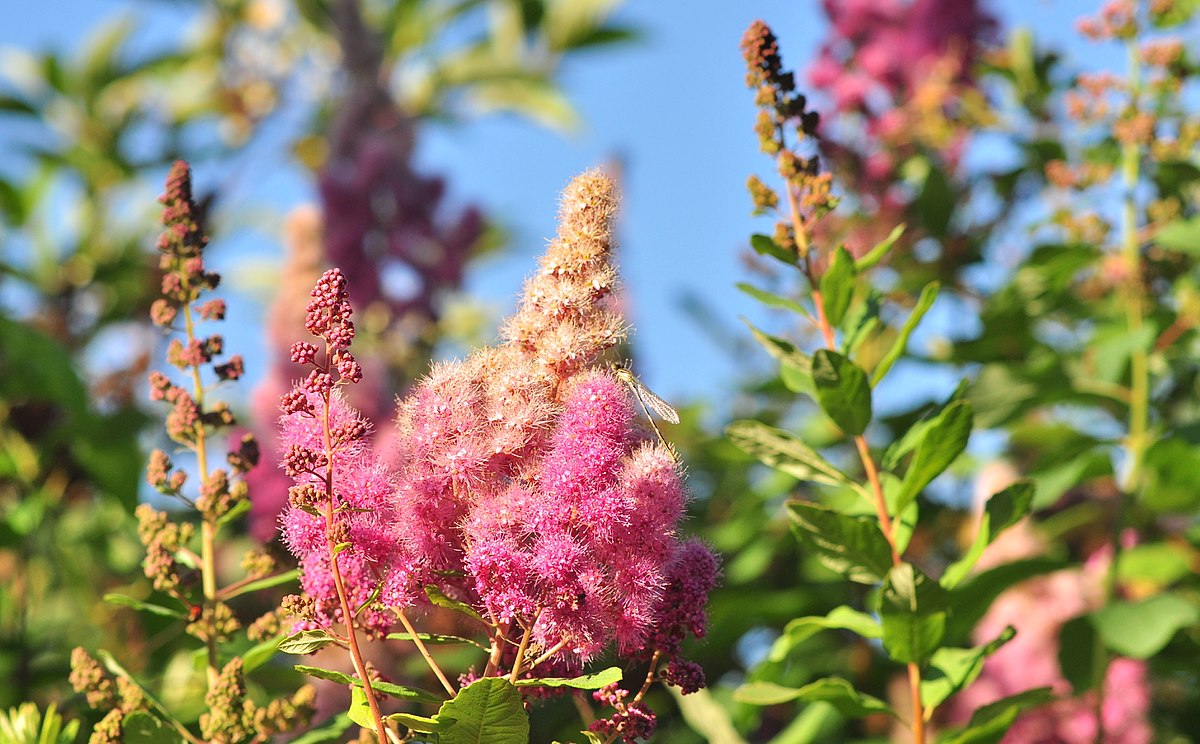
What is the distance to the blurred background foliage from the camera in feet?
7.51

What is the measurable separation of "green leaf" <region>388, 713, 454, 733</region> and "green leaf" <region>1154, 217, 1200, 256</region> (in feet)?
5.73

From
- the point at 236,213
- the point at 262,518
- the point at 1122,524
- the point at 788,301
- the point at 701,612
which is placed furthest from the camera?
the point at 236,213

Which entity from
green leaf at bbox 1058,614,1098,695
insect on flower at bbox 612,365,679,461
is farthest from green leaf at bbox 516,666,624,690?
green leaf at bbox 1058,614,1098,695

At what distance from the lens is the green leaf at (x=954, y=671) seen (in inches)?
56.2

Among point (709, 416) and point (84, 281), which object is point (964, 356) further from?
point (84, 281)

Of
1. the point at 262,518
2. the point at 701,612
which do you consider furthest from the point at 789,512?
the point at 262,518

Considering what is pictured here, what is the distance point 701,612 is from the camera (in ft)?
3.84

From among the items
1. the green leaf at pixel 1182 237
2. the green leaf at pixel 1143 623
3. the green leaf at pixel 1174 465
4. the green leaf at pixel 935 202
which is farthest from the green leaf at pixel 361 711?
the green leaf at pixel 935 202

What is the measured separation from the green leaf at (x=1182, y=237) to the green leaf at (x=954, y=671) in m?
1.07

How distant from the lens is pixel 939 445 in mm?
1406

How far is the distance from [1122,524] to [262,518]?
7.85 ft

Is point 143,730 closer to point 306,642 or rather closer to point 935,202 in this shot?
point 306,642

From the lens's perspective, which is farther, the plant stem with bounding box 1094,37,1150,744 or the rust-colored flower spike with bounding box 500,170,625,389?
the plant stem with bounding box 1094,37,1150,744

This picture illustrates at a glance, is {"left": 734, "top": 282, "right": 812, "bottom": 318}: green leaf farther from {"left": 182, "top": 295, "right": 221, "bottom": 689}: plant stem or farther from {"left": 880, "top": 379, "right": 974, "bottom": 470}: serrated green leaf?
{"left": 182, "top": 295, "right": 221, "bottom": 689}: plant stem
